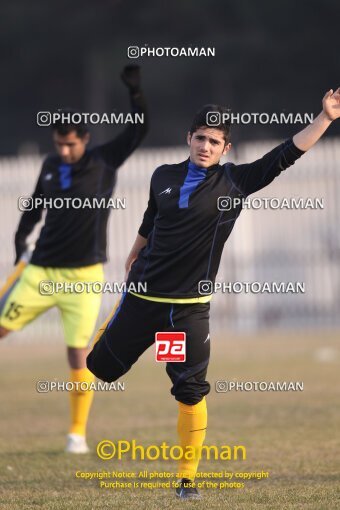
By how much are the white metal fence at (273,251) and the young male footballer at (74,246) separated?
35.6 ft

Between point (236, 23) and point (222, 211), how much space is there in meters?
25.8

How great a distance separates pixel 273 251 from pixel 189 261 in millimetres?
13940

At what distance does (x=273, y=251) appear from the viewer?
21.0 meters

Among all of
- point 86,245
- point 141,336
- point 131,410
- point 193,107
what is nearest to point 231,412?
point 131,410

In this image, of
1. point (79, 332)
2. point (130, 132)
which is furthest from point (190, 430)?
point (130, 132)

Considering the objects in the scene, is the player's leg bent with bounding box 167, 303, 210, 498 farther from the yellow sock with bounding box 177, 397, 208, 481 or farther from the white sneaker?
the white sneaker

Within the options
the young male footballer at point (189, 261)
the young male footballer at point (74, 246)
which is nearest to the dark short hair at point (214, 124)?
the young male footballer at point (189, 261)

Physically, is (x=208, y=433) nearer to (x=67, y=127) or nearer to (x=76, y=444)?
(x=76, y=444)

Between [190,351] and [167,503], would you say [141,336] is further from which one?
[167,503]

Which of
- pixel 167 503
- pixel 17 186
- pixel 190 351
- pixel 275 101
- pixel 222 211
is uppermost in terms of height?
pixel 275 101

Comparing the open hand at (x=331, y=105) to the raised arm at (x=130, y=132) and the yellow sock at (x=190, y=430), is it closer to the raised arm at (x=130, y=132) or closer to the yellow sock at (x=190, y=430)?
the yellow sock at (x=190, y=430)

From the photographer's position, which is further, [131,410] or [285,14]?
[285,14]

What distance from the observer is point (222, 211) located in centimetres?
713

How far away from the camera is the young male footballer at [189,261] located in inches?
279
